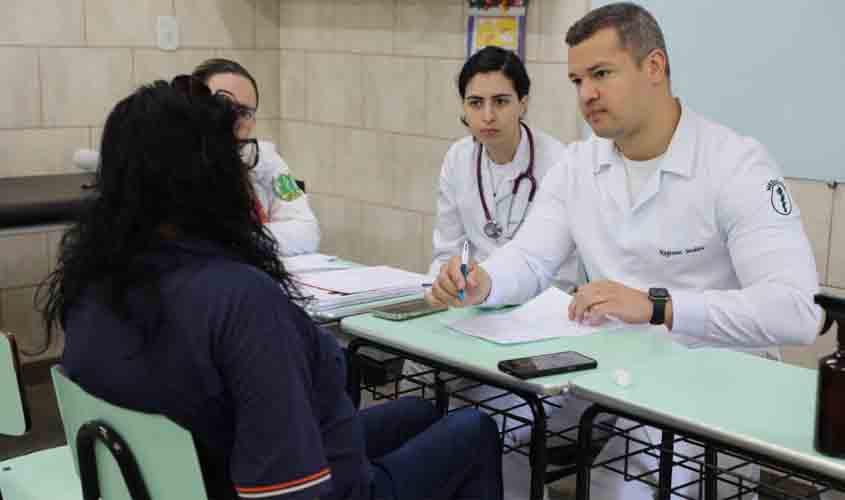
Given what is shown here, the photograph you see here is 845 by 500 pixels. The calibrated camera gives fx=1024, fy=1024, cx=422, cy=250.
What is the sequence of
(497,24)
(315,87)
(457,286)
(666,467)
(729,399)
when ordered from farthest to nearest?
(315,87)
(497,24)
(457,286)
(666,467)
(729,399)

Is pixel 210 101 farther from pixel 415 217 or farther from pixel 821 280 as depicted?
pixel 415 217

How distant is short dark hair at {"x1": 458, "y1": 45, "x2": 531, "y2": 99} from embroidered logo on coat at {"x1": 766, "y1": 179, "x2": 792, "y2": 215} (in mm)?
1081

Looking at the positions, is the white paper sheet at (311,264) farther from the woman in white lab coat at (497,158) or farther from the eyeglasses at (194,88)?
the eyeglasses at (194,88)

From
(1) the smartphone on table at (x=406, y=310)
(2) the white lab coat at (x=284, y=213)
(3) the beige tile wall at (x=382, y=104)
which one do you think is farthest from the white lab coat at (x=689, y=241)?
(3) the beige tile wall at (x=382, y=104)

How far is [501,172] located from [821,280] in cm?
103

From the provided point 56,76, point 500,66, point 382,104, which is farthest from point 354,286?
point 56,76

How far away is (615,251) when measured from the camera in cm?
258

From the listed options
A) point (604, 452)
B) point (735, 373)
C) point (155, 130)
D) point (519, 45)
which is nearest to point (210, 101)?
point (155, 130)

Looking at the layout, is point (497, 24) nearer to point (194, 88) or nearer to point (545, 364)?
point (545, 364)

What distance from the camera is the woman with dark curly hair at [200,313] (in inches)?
57.6

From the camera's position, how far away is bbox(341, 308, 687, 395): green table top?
1871mm

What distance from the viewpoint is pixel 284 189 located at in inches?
135

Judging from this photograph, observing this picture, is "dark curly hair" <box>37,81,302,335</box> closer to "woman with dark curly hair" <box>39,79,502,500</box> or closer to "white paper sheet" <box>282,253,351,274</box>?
"woman with dark curly hair" <box>39,79,502,500</box>

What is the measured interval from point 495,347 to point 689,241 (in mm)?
684
